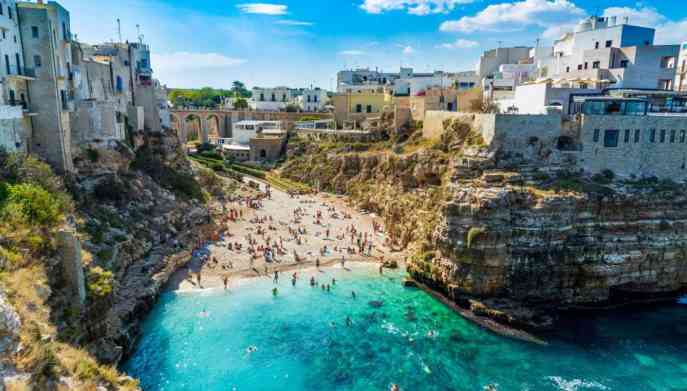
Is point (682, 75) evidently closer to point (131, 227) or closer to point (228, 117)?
point (131, 227)

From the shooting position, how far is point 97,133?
32906 millimetres

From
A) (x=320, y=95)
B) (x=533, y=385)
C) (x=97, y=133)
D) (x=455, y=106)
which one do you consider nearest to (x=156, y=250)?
(x=97, y=133)

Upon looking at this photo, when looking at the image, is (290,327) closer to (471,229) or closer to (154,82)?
(471,229)

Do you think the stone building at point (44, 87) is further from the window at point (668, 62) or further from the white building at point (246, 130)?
the window at point (668, 62)

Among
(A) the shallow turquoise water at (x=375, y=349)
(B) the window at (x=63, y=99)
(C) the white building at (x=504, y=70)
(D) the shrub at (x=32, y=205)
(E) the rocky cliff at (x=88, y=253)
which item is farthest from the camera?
(C) the white building at (x=504, y=70)

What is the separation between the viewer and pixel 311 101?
260 ft

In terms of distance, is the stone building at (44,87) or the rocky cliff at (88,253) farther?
the stone building at (44,87)

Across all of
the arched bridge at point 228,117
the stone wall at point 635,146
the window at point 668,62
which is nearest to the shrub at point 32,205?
the stone wall at point 635,146

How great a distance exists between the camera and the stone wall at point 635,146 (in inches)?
1125

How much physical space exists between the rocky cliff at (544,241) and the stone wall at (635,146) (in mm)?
926

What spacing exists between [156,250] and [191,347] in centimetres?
1071

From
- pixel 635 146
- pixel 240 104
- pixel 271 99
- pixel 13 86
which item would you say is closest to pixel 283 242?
pixel 13 86

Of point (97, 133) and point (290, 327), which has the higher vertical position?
point (97, 133)

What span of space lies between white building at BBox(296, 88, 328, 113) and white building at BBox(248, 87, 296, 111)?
2465 millimetres
